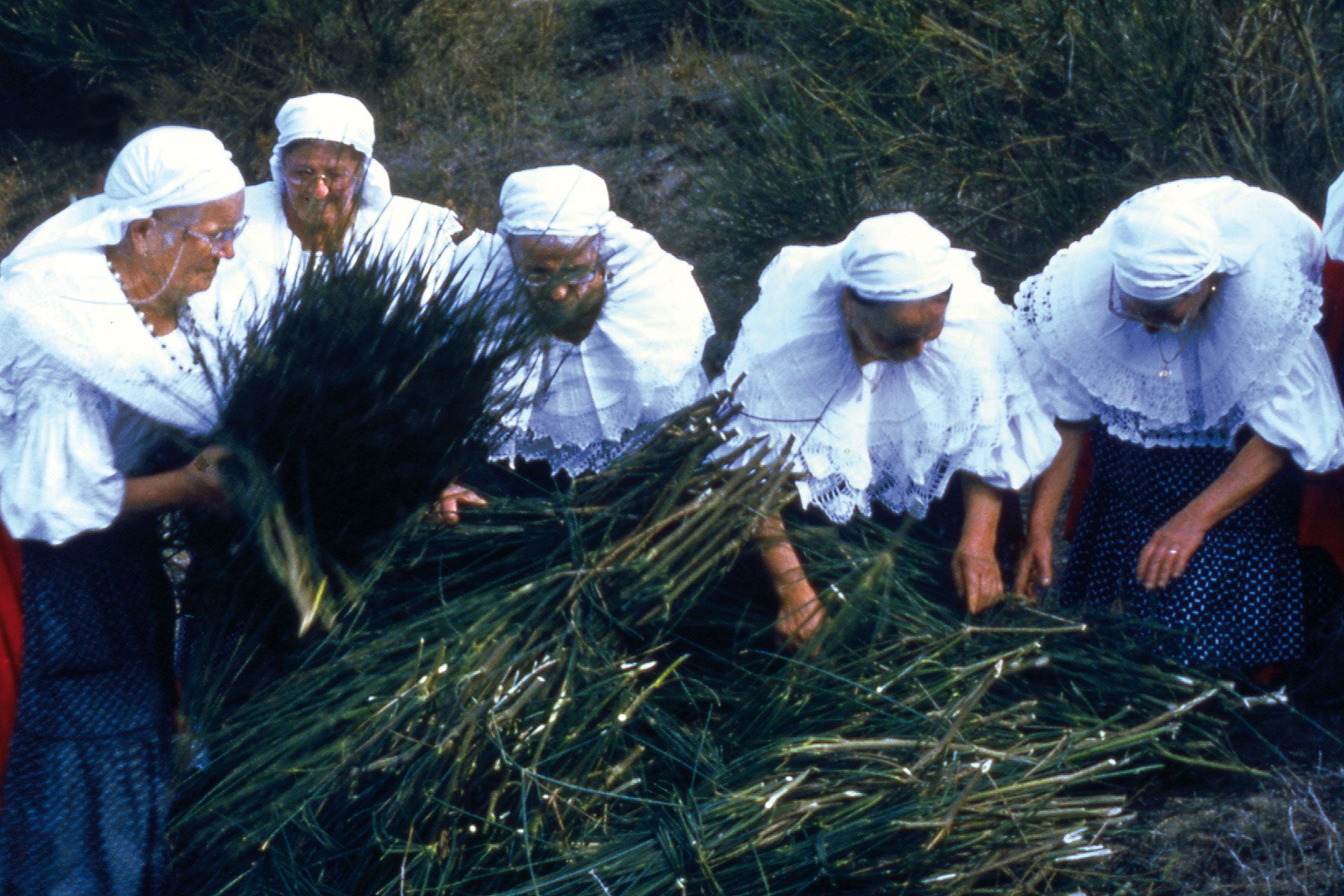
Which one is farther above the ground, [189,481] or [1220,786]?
[189,481]

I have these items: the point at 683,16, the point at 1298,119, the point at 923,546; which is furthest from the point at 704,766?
the point at 683,16

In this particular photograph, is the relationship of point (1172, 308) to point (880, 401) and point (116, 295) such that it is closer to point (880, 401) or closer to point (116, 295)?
point (880, 401)

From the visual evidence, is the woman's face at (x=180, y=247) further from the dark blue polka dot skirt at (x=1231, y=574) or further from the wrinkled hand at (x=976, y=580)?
the dark blue polka dot skirt at (x=1231, y=574)

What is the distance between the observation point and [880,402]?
3.07 metres

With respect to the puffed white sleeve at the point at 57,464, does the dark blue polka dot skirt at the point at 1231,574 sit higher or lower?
lower

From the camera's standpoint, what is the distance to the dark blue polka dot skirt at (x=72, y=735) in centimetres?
260

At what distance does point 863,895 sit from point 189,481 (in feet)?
4.01

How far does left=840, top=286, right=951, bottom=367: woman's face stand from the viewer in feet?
9.27

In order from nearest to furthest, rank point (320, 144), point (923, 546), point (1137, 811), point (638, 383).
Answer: point (1137, 811) → point (923, 546) → point (638, 383) → point (320, 144)

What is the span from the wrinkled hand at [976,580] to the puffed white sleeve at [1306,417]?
0.59 metres

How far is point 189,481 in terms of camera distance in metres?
2.46

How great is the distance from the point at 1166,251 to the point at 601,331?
1.16 metres

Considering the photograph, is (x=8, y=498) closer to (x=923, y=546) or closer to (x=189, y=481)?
(x=189, y=481)

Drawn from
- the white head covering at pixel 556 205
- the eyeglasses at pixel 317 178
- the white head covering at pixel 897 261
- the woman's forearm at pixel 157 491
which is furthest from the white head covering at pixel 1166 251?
the eyeglasses at pixel 317 178
